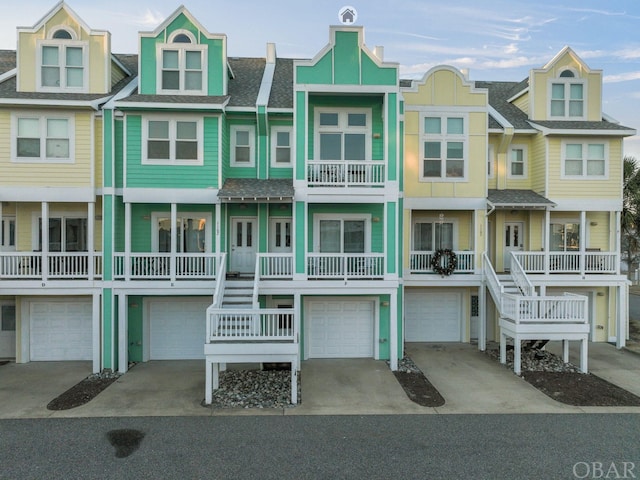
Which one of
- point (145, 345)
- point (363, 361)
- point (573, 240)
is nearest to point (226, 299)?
point (145, 345)

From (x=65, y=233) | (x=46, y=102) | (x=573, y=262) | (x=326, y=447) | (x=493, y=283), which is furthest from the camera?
(x=573, y=262)

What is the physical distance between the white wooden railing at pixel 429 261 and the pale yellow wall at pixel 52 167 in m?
11.0

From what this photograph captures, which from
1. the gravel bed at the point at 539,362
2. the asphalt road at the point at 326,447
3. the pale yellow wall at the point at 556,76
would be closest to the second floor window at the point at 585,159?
the pale yellow wall at the point at 556,76

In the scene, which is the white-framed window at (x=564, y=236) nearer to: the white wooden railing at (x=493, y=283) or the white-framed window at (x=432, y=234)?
the white wooden railing at (x=493, y=283)

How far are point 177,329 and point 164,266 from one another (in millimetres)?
2348

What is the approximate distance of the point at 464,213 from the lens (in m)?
14.4

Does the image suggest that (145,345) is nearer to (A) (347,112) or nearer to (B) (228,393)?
(B) (228,393)

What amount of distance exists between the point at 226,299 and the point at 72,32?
32.7ft

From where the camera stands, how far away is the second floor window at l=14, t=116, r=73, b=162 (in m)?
11.4

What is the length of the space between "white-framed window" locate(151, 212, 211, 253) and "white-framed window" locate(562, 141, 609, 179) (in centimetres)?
1348

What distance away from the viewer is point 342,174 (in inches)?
465

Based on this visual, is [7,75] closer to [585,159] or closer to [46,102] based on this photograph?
[46,102]

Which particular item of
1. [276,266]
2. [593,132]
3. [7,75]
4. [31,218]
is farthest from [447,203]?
[7,75]

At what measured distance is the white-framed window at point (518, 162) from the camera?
1488cm
